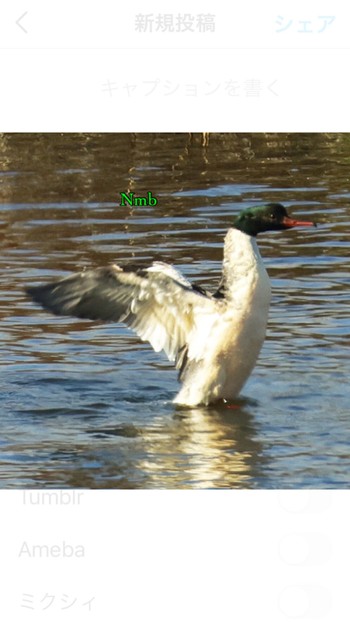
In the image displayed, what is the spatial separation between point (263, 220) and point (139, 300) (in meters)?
0.99

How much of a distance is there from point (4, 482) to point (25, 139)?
768 cm

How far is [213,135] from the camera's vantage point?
604 inches

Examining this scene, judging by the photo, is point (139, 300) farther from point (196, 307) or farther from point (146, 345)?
point (146, 345)

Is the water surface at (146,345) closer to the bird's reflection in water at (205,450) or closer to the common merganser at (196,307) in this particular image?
the bird's reflection in water at (205,450)

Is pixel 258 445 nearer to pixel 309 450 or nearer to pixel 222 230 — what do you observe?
pixel 309 450

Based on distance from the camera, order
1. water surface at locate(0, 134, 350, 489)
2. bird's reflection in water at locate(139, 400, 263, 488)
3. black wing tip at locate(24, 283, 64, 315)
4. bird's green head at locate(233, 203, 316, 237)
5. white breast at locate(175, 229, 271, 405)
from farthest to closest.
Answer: bird's green head at locate(233, 203, 316, 237) → white breast at locate(175, 229, 271, 405) → black wing tip at locate(24, 283, 64, 315) → water surface at locate(0, 134, 350, 489) → bird's reflection in water at locate(139, 400, 263, 488)

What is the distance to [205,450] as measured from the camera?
856 cm

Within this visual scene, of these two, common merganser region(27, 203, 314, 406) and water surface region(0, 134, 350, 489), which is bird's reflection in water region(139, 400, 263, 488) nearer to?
water surface region(0, 134, 350, 489)

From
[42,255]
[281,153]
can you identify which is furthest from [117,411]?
[281,153]

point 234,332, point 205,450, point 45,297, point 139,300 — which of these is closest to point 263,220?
point 234,332

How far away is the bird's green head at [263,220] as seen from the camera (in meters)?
9.41

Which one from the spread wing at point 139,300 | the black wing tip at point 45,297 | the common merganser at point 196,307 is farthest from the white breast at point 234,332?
the black wing tip at point 45,297

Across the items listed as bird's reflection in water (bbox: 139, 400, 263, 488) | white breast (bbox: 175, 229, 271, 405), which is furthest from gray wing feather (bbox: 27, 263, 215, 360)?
bird's reflection in water (bbox: 139, 400, 263, 488)

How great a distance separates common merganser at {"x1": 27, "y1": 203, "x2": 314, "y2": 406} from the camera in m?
8.96
